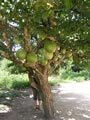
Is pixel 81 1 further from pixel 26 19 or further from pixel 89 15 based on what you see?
pixel 26 19

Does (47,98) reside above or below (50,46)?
below

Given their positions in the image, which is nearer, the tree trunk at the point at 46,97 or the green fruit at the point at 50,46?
the green fruit at the point at 50,46

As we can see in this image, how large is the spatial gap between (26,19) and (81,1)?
969 millimetres

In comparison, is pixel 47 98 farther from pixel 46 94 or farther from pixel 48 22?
pixel 48 22

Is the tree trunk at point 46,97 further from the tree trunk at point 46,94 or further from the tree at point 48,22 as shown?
the tree at point 48,22

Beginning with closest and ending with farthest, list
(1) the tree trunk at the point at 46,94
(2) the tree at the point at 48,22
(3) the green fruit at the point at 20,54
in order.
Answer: (2) the tree at the point at 48,22 → (3) the green fruit at the point at 20,54 → (1) the tree trunk at the point at 46,94

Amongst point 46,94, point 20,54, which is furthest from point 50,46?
point 46,94

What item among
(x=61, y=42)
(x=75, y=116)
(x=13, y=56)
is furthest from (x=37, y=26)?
(x=75, y=116)

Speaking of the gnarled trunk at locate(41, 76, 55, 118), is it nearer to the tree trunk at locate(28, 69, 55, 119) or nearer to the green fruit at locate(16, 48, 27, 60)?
the tree trunk at locate(28, 69, 55, 119)

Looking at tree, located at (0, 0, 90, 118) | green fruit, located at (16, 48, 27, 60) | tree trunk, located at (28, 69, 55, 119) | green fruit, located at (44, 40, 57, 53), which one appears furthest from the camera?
tree trunk, located at (28, 69, 55, 119)

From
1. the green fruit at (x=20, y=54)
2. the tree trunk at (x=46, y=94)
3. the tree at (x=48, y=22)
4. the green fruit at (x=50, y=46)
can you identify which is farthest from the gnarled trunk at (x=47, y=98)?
the green fruit at (x=50, y=46)

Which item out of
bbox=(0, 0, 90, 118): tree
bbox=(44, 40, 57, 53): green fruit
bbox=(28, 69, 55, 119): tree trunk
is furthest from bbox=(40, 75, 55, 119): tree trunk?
bbox=(44, 40, 57, 53): green fruit

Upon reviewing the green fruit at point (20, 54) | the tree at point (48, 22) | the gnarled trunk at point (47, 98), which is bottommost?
the gnarled trunk at point (47, 98)

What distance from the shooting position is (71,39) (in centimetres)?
453
